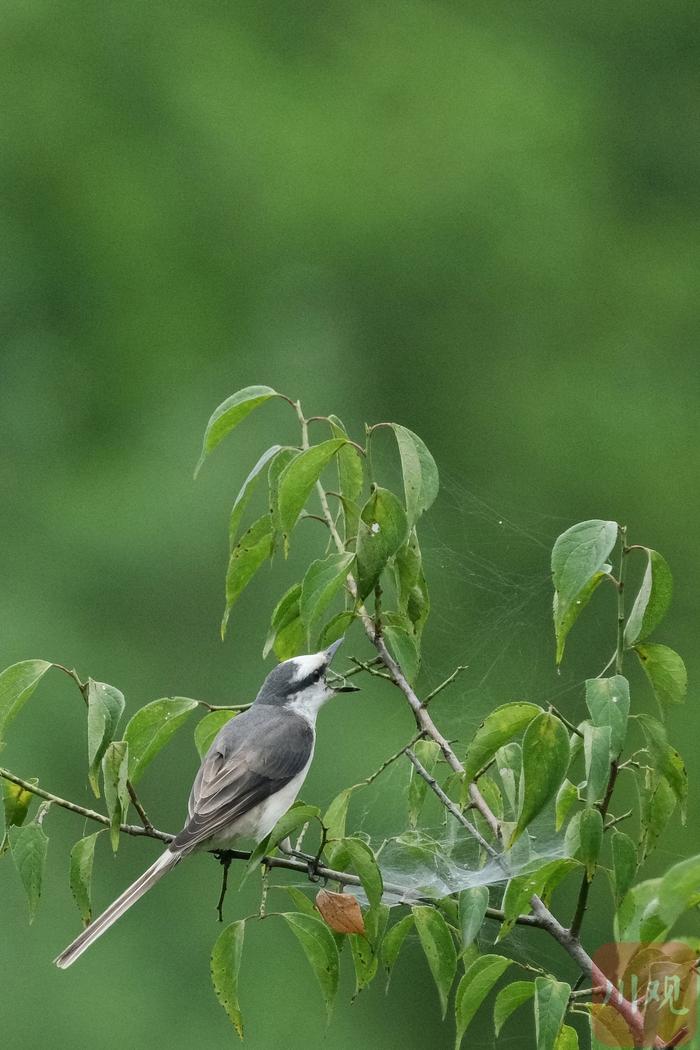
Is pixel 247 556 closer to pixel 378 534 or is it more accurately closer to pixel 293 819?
pixel 378 534

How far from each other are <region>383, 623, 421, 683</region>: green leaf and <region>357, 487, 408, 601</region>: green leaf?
150mm

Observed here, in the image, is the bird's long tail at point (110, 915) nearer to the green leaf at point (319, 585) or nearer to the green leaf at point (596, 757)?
the green leaf at point (319, 585)

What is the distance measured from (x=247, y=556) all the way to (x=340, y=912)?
1.84 ft

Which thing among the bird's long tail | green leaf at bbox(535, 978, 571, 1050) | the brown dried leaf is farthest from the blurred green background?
green leaf at bbox(535, 978, 571, 1050)

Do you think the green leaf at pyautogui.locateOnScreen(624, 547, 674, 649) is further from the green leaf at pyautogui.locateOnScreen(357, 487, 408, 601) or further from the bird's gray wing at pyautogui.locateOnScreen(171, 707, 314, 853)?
the bird's gray wing at pyautogui.locateOnScreen(171, 707, 314, 853)

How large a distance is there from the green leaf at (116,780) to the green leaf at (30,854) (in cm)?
10

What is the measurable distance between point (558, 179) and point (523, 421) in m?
3.09

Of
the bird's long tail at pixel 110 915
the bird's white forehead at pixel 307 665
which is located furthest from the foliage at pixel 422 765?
the bird's white forehead at pixel 307 665

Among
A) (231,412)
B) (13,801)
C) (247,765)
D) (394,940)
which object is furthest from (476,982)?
(247,765)

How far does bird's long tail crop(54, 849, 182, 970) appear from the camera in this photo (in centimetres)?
227

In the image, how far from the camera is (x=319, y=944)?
2.03m

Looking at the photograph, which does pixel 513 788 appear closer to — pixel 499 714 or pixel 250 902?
pixel 499 714

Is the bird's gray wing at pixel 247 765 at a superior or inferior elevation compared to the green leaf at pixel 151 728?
inferior

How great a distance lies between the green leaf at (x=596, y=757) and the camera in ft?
5.49
